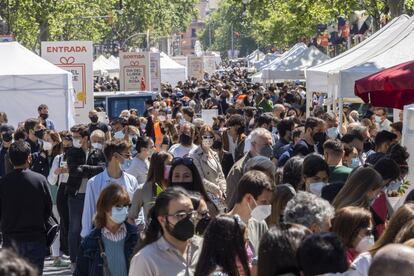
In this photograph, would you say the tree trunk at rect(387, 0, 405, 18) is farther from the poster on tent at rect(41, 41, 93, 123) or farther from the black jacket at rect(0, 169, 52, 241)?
the black jacket at rect(0, 169, 52, 241)

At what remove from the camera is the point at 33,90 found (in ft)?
80.9

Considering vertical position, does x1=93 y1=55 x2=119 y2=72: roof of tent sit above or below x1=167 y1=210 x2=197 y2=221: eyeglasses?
below

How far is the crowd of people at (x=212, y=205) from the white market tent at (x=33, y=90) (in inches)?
293

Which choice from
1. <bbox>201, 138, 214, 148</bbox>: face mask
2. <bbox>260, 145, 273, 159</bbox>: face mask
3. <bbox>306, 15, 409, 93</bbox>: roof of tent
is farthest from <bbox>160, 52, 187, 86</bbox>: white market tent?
<bbox>260, 145, 273, 159</bbox>: face mask

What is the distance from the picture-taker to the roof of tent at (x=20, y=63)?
2455 cm

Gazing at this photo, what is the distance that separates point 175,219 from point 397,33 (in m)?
10.7

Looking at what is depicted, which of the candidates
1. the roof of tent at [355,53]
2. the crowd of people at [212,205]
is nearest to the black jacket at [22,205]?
the crowd of people at [212,205]

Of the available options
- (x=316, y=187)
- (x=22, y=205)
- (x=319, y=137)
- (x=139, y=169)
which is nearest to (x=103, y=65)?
(x=319, y=137)

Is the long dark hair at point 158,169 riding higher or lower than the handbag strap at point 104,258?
higher

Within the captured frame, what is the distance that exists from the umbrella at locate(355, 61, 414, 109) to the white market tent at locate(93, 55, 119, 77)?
51.2 meters

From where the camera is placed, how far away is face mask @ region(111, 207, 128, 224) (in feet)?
24.7

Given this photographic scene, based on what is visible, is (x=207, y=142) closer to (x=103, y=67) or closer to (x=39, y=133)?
(x=39, y=133)

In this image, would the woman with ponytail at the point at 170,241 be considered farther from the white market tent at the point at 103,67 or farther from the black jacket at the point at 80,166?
the white market tent at the point at 103,67

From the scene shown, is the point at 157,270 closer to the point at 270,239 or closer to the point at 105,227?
the point at 270,239
